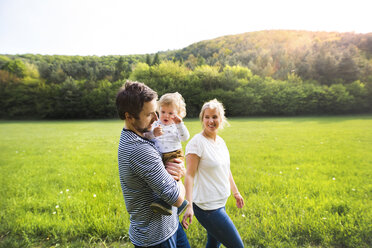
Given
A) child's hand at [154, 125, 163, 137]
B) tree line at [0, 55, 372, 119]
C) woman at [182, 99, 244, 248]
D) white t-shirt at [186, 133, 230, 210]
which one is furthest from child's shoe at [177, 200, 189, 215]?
tree line at [0, 55, 372, 119]

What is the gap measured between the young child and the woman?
0.61 ft

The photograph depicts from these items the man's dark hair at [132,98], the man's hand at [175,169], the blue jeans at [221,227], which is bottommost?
the blue jeans at [221,227]

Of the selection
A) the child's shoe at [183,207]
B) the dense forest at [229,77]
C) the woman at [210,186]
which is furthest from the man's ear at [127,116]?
the dense forest at [229,77]

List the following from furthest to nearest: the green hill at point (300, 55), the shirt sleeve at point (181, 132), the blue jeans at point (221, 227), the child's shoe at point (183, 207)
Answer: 1. the green hill at point (300, 55)
2. the shirt sleeve at point (181, 132)
3. the blue jeans at point (221, 227)
4. the child's shoe at point (183, 207)

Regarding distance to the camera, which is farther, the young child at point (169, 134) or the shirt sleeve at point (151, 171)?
the young child at point (169, 134)

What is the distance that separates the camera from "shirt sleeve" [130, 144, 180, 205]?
44.1 inches

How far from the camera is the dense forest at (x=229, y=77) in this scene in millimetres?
24547

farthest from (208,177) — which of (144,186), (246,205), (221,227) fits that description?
(246,205)

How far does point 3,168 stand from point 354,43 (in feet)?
138

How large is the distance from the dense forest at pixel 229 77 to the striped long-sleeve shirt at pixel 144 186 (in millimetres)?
17341

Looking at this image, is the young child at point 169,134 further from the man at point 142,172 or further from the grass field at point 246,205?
the grass field at point 246,205

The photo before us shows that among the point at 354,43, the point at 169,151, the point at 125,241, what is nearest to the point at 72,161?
the point at 125,241

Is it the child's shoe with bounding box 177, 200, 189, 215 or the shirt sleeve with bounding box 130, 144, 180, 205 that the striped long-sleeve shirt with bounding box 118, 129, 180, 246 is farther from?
the child's shoe with bounding box 177, 200, 189, 215

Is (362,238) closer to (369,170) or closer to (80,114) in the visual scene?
(369,170)
